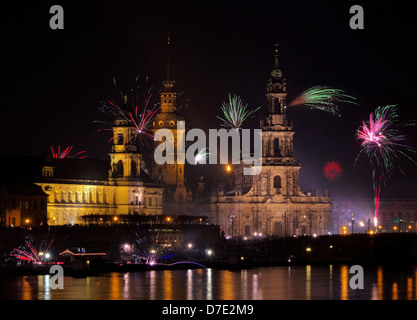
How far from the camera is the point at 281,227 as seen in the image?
612ft

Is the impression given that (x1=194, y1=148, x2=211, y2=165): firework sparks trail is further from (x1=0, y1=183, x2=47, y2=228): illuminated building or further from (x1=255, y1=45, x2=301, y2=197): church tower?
(x1=0, y1=183, x2=47, y2=228): illuminated building

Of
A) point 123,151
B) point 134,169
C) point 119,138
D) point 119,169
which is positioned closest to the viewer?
point 123,151

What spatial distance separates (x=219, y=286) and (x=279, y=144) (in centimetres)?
7200

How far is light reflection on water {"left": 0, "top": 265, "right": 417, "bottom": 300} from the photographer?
10588 centimetres

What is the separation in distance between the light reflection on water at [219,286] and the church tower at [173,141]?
174ft

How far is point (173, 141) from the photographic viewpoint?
187 m

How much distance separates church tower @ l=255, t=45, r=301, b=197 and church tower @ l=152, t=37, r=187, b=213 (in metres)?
12.5

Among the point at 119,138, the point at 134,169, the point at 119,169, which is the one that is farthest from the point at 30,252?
the point at 134,169

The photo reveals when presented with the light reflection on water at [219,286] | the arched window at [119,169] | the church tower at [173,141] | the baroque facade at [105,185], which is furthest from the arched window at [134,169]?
the light reflection on water at [219,286]

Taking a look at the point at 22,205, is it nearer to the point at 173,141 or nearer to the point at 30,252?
the point at 30,252

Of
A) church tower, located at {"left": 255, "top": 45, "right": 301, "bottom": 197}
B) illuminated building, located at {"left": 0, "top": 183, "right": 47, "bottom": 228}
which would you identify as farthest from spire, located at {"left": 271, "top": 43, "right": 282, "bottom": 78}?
illuminated building, located at {"left": 0, "top": 183, "right": 47, "bottom": 228}
